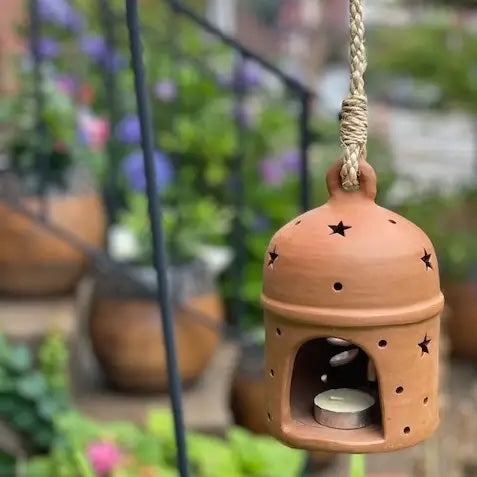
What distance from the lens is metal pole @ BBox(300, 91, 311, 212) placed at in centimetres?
261

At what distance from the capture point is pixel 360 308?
1286 millimetres

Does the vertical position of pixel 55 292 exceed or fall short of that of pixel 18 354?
it falls short

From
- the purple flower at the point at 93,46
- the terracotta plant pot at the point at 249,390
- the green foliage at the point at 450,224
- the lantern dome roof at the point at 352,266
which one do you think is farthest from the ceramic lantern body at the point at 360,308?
the green foliage at the point at 450,224

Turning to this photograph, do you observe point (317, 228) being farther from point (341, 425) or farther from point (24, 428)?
point (24, 428)

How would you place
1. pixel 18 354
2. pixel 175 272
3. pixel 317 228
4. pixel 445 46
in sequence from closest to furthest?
pixel 317 228 → pixel 18 354 → pixel 175 272 → pixel 445 46

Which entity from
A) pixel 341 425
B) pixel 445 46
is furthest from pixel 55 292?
pixel 445 46

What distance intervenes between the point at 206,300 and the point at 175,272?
0.49 feet

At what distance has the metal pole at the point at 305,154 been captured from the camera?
261 cm

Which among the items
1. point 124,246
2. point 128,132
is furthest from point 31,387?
point 128,132

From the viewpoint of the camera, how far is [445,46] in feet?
18.7

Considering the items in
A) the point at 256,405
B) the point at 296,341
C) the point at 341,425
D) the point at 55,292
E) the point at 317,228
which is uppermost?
the point at 317,228

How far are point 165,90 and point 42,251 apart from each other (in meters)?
1.53

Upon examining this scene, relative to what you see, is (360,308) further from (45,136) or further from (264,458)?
(45,136)

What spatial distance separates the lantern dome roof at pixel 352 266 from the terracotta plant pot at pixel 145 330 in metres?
1.96
